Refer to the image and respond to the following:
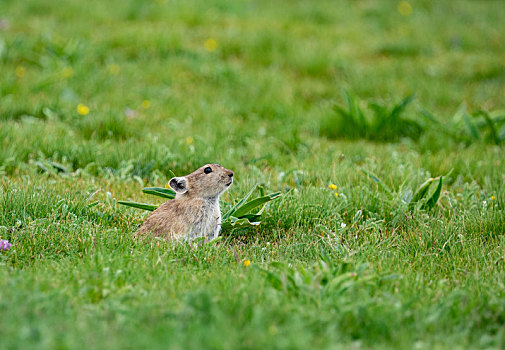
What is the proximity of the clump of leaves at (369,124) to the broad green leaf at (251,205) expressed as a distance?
3157 millimetres

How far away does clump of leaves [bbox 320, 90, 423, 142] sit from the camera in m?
7.94

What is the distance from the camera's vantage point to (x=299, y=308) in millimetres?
3402

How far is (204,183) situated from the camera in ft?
16.3

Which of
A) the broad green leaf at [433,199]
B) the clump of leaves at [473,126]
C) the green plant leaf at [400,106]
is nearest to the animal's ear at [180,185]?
the broad green leaf at [433,199]

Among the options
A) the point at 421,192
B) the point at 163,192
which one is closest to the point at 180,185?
the point at 163,192

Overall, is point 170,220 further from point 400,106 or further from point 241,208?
point 400,106

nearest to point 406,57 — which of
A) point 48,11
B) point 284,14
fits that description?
point 284,14

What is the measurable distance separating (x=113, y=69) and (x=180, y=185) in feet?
15.1

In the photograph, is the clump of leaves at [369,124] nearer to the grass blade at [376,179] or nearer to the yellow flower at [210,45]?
the grass blade at [376,179]

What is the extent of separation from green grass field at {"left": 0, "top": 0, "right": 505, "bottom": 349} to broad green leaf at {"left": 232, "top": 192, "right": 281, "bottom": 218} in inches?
6.6

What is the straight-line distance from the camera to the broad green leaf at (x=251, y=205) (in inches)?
192

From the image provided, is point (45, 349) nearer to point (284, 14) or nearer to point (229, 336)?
point (229, 336)

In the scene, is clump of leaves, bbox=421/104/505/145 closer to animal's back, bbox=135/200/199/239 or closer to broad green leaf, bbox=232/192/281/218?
broad green leaf, bbox=232/192/281/218

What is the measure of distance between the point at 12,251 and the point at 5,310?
99 centimetres
